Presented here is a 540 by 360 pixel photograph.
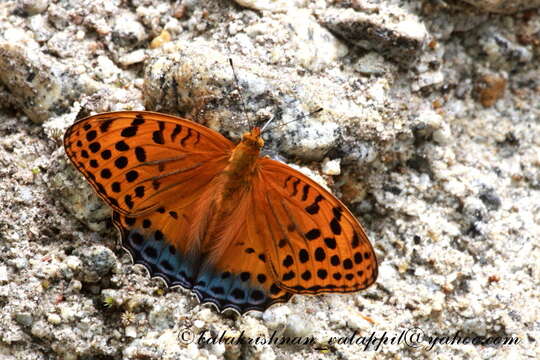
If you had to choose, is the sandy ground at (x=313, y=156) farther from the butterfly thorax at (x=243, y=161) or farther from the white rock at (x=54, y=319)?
the butterfly thorax at (x=243, y=161)

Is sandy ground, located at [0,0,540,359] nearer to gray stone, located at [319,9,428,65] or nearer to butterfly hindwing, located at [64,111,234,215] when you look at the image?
gray stone, located at [319,9,428,65]

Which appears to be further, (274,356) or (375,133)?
(375,133)

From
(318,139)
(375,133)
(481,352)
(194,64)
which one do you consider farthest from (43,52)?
(481,352)

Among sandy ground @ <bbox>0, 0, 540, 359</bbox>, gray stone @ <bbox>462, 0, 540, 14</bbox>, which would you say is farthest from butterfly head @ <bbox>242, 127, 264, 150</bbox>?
gray stone @ <bbox>462, 0, 540, 14</bbox>

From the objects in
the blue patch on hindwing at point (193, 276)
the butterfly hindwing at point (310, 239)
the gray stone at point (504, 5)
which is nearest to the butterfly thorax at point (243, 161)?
the butterfly hindwing at point (310, 239)

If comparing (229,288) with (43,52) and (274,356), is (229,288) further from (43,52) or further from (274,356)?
(43,52)

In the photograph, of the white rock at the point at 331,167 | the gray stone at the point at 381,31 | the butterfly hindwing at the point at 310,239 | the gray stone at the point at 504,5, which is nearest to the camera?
the butterfly hindwing at the point at 310,239
